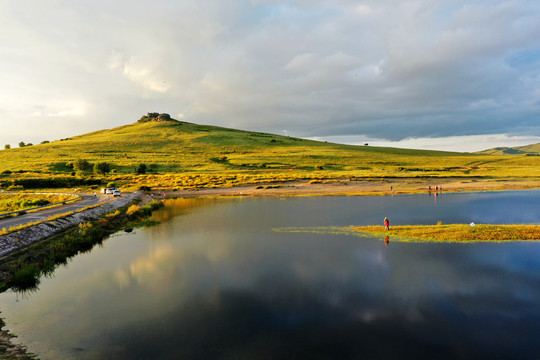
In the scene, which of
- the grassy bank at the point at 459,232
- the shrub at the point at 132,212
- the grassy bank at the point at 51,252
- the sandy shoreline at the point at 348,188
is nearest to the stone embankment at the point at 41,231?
the grassy bank at the point at 51,252

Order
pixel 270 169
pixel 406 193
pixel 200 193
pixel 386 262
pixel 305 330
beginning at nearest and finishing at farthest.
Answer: pixel 305 330 < pixel 386 262 < pixel 406 193 < pixel 200 193 < pixel 270 169

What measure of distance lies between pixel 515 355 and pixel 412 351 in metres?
4.59

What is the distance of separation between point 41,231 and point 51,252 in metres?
5.72

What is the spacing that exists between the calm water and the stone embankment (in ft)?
16.5

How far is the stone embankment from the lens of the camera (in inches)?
1057

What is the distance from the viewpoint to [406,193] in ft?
230

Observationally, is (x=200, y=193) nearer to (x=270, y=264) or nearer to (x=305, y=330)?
(x=270, y=264)

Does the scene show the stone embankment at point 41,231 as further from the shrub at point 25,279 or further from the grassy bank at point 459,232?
the grassy bank at point 459,232

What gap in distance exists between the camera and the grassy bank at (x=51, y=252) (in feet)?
72.7

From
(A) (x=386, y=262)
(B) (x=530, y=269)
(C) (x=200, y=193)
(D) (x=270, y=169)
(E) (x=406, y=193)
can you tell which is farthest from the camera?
(D) (x=270, y=169)

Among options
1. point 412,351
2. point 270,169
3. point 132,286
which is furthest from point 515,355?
point 270,169

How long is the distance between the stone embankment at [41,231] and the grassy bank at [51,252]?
2.61 feet

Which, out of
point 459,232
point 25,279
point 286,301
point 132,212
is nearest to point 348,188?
point 459,232

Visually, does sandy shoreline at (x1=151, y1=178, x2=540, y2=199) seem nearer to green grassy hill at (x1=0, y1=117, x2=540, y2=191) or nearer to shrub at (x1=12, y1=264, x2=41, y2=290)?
green grassy hill at (x1=0, y1=117, x2=540, y2=191)
